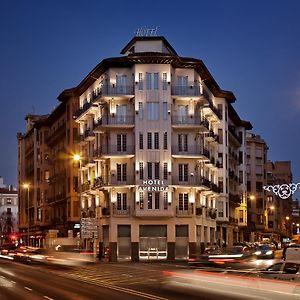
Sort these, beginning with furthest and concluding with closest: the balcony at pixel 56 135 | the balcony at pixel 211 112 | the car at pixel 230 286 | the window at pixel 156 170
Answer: the balcony at pixel 56 135, the balcony at pixel 211 112, the window at pixel 156 170, the car at pixel 230 286

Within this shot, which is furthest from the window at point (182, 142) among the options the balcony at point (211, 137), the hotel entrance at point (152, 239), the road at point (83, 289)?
the road at point (83, 289)

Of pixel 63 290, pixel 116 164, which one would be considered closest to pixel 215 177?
pixel 116 164

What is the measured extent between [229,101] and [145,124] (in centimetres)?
2509

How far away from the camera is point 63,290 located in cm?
3409

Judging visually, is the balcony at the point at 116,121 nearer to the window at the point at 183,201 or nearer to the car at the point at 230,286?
the window at the point at 183,201

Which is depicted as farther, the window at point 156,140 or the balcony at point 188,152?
the balcony at point 188,152

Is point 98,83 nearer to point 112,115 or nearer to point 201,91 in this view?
point 112,115

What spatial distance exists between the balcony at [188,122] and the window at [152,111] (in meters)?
2.09

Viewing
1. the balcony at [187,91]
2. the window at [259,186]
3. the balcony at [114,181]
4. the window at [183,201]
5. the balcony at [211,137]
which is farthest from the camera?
the window at [259,186]

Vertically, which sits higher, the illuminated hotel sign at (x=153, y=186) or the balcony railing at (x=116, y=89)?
the balcony railing at (x=116, y=89)

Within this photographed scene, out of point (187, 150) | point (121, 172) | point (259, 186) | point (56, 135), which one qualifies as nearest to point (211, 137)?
point (187, 150)

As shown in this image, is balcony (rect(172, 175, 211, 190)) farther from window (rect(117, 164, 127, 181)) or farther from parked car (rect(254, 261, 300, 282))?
parked car (rect(254, 261, 300, 282))

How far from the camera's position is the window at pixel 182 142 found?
77.0 m

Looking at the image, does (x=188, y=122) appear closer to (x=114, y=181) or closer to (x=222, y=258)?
(x=114, y=181)
